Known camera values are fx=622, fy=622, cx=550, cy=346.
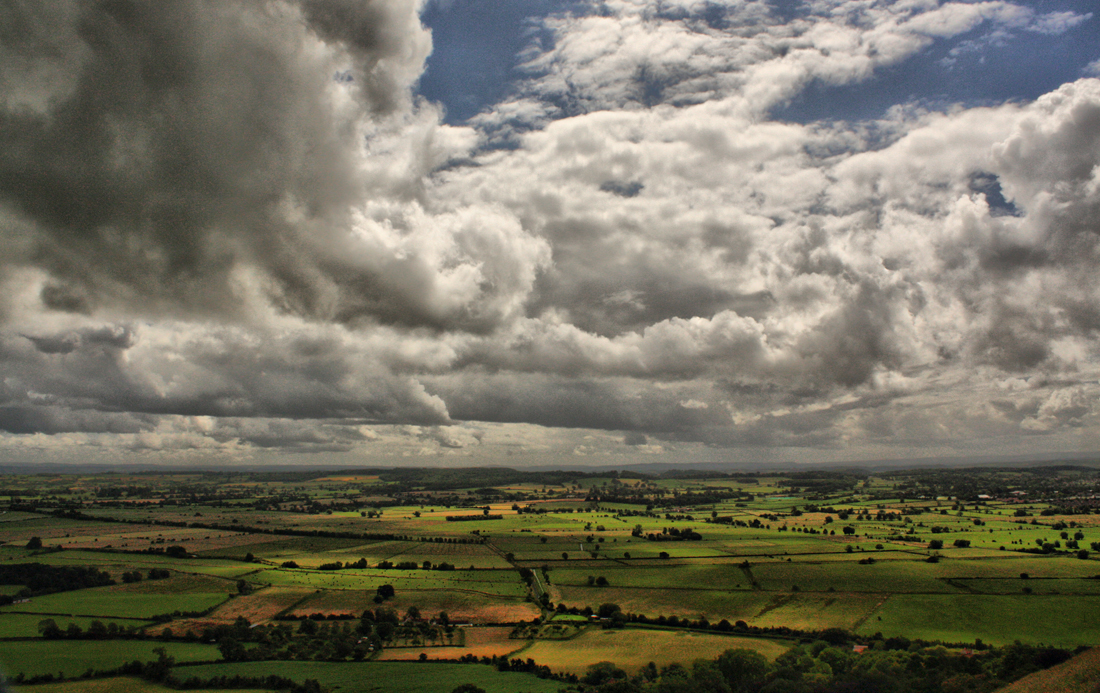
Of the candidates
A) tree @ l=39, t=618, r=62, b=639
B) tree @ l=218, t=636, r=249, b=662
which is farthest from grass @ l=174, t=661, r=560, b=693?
tree @ l=39, t=618, r=62, b=639

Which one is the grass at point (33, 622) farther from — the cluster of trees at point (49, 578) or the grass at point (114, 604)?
the cluster of trees at point (49, 578)

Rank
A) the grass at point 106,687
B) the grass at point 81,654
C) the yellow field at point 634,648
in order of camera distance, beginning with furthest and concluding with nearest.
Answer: the yellow field at point 634,648, the grass at point 81,654, the grass at point 106,687

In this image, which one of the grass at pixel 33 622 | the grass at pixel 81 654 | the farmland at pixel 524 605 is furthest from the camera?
the grass at pixel 33 622

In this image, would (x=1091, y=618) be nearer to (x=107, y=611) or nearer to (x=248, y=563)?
(x=107, y=611)

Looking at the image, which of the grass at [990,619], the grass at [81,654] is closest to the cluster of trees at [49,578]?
the grass at [81,654]

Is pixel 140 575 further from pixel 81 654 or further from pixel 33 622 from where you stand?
pixel 81 654

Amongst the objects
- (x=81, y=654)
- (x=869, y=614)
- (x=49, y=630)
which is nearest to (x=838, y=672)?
(x=869, y=614)

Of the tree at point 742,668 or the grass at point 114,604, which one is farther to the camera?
the grass at point 114,604

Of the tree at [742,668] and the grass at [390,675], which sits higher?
the tree at [742,668]
